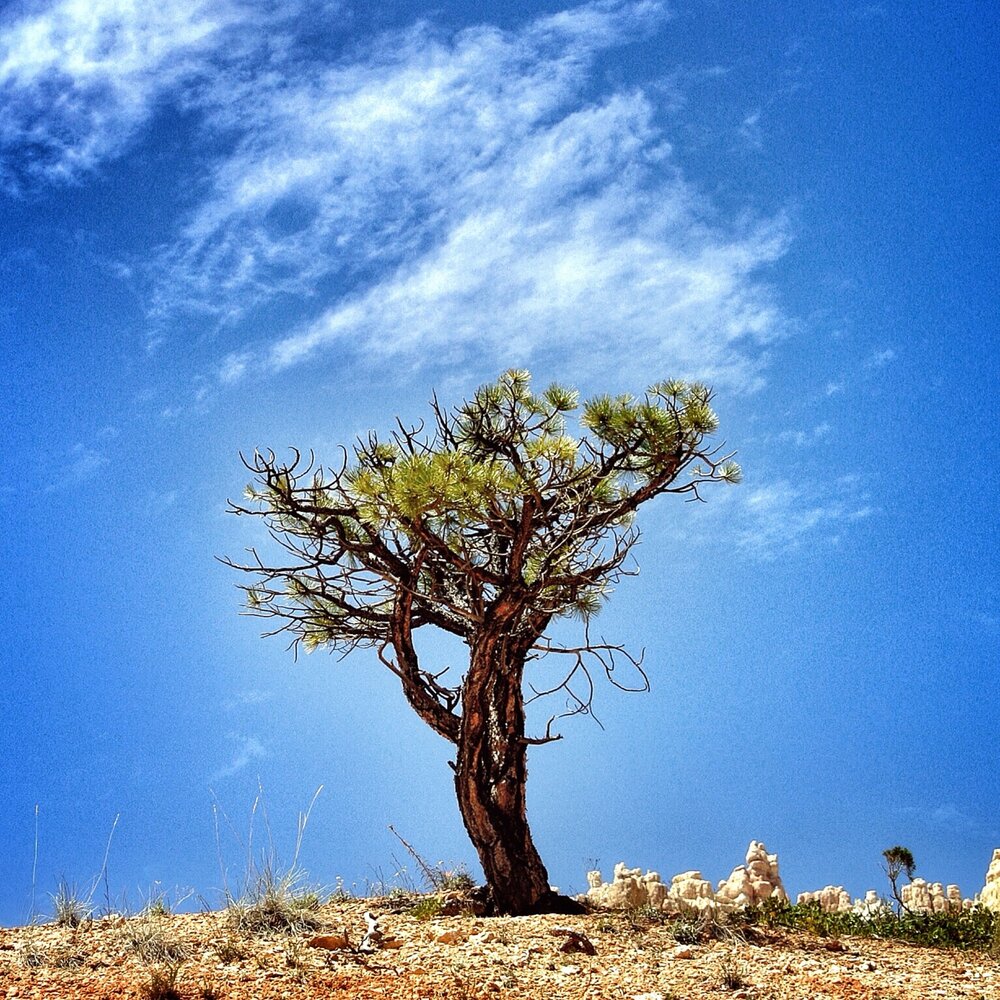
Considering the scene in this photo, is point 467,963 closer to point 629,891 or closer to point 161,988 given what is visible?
point 161,988

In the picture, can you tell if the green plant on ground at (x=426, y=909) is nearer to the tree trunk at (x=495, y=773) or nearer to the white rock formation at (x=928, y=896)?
the tree trunk at (x=495, y=773)

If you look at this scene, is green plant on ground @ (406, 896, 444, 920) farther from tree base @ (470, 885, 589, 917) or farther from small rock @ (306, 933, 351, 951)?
small rock @ (306, 933, 351, 951)

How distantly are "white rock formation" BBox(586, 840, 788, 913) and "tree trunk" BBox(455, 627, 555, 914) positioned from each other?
0.91 m

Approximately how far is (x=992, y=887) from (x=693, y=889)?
2676 millimetres

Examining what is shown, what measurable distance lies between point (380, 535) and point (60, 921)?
3818 mm

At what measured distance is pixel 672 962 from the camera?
21.1ft

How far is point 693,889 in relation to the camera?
9.16 m

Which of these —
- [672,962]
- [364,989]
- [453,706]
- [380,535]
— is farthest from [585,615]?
[364,989]

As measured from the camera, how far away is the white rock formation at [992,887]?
347 inches

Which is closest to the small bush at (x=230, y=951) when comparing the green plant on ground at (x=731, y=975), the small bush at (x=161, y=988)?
the small bush at (x=161, y=988)

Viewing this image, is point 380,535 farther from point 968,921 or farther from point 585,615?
point 968,921

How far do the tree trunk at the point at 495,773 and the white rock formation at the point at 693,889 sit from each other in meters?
0.91

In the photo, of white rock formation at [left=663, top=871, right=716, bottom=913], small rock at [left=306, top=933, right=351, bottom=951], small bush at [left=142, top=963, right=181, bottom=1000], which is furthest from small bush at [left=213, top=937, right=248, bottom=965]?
white rock formation at [left=663, top=871, right=716, bottom=913]

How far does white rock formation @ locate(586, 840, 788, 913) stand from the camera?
27.7 feet
